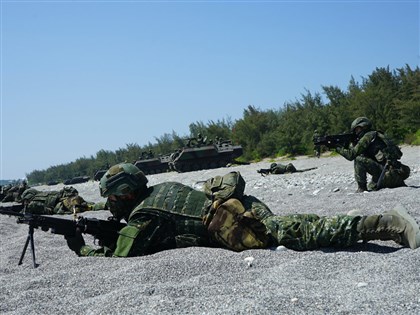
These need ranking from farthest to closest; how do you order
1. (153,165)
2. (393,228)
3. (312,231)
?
(153,165), (312,231), (393,228)

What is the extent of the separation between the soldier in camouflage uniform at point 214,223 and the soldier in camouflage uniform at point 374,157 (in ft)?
15.4

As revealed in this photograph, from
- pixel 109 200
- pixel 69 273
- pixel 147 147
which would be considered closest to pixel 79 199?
pixel 109 200

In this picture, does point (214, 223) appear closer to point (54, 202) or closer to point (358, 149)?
point (358, 149)

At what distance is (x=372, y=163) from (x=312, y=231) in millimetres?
5283

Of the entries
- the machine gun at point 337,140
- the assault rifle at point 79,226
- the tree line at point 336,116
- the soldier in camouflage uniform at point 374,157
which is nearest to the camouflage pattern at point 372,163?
the soldier in camouflage uniform at point 374,157

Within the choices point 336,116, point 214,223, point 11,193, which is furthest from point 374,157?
point 336,116

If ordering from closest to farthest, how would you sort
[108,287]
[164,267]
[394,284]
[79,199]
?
[394,284] → [108,287] → [164,267] → [79,199]

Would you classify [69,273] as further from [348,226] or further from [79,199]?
[79,199]

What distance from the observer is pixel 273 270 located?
14.2 ft

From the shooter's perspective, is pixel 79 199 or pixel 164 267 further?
pixel 79 199

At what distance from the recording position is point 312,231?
492cm

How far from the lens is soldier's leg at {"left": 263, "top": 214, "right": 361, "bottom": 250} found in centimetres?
477

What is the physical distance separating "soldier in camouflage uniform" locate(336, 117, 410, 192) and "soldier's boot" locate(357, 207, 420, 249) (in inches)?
203

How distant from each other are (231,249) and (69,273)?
1.53m
